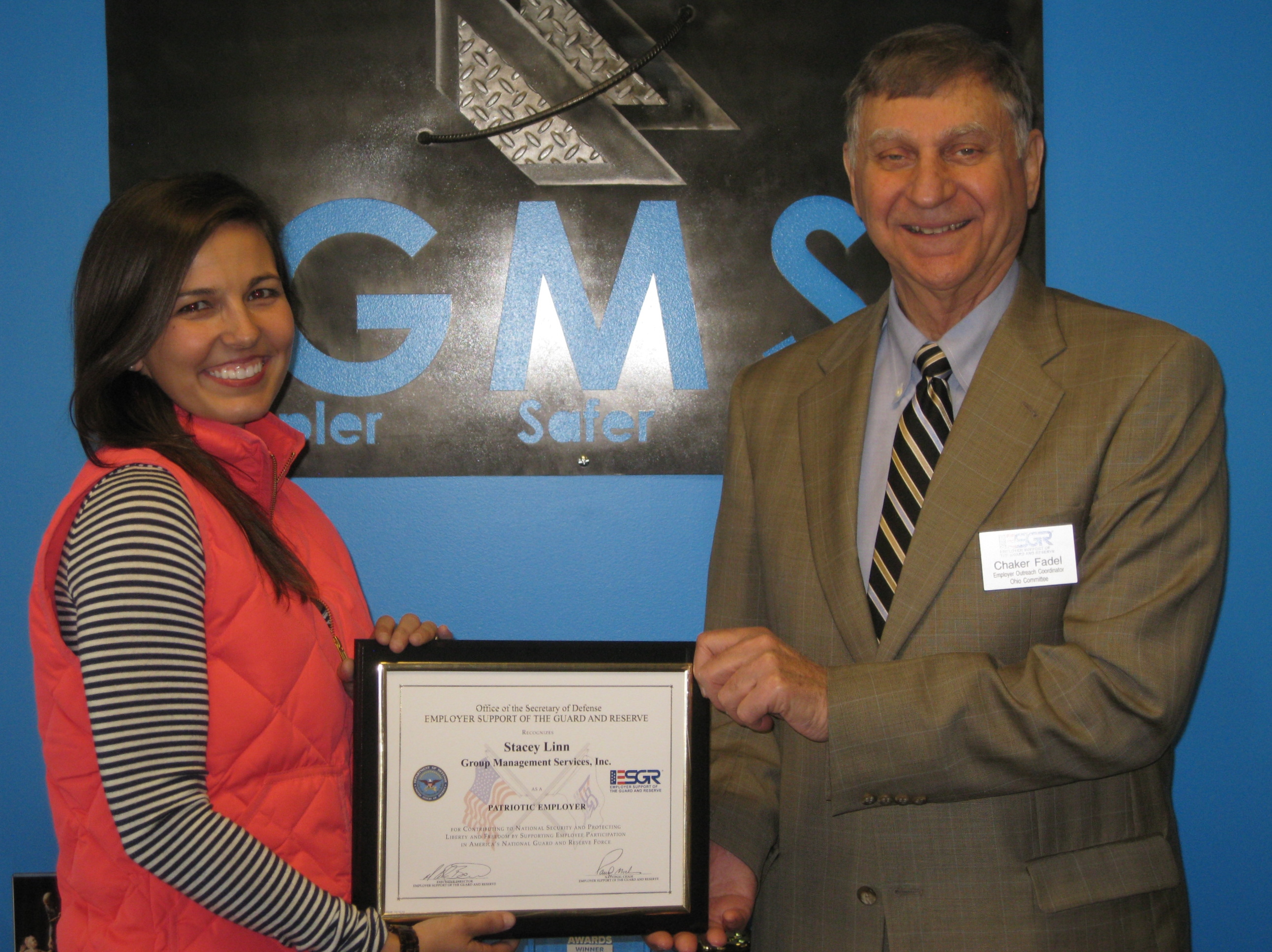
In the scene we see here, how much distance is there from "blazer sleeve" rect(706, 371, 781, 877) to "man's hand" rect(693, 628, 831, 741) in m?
0.30

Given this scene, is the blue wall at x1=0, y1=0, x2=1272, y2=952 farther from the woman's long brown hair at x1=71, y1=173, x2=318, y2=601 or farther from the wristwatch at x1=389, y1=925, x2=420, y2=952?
the wristwatch at x1=389, y1=925, x2=420, y2=952

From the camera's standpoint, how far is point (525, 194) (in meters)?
2.20

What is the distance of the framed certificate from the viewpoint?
4.83ft

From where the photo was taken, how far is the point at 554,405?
2223 millimetres

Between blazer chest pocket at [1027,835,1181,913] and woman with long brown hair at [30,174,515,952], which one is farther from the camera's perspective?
blazer chest pocket at [1027,835,1181,913]

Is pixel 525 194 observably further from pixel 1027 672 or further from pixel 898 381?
pixel 1027 672

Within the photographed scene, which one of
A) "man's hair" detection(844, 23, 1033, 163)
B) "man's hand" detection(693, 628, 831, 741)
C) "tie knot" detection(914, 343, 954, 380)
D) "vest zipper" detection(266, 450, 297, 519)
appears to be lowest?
"man's hand" detection(693, 628, 831, 741)

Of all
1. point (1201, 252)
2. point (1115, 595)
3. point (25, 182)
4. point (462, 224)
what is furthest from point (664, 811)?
point (25, 182)

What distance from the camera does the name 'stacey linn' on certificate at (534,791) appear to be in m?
1.48

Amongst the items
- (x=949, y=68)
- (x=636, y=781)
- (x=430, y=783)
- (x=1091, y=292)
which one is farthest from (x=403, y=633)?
(x=1091, y=292)

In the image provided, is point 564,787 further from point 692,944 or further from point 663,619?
point 663,619

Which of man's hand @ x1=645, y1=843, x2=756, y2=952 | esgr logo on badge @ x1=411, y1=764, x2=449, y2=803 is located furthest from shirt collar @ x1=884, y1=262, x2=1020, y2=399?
esgr logo on badge @ x1=411, y1=764, x2=449, y2=803
